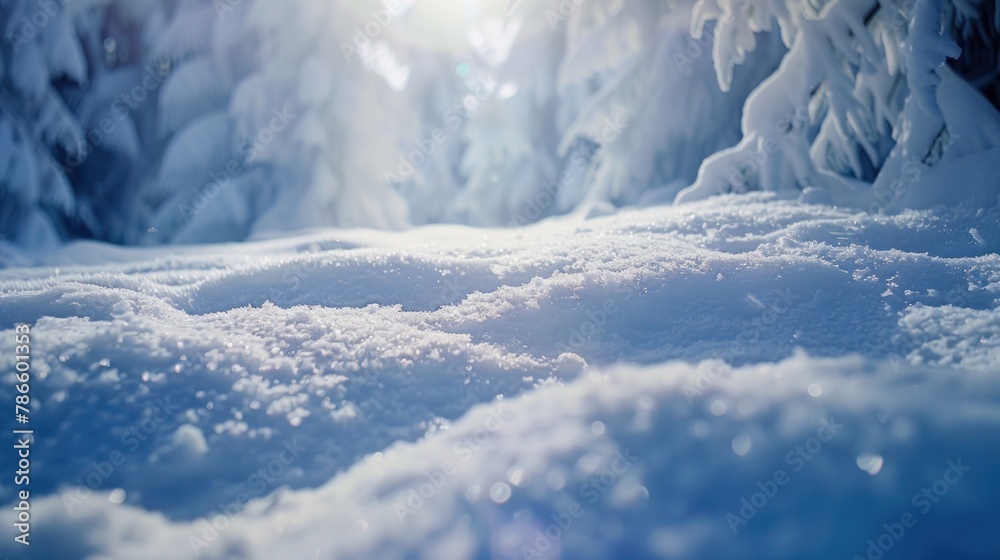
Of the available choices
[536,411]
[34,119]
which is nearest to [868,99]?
[536,411]

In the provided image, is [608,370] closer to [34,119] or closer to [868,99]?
[868,99]

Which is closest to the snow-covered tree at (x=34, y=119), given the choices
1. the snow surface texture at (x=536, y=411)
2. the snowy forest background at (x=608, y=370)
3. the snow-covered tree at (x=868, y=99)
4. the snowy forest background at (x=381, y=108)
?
the snowy forest background at (x=381, y=108)

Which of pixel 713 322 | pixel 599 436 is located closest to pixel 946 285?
pixel 713 322

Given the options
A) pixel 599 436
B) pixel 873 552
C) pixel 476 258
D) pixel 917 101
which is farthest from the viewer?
pixel 917 101

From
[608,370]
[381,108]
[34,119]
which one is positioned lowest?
[34,119]

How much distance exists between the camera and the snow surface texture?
0.97 metres

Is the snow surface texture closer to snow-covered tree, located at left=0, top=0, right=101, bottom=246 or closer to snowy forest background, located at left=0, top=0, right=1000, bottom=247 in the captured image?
snowy forest background, located at left=0, top=0, right=1000, bottom=247

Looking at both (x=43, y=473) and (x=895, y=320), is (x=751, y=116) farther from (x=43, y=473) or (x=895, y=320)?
(x=43, y=473)

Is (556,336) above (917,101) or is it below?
below

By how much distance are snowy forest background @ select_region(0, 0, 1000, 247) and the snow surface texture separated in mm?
1901

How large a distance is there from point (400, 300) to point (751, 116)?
302 cm

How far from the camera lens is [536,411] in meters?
1.30

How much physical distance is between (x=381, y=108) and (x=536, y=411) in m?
8.11

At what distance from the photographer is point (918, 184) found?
2.91 metres
